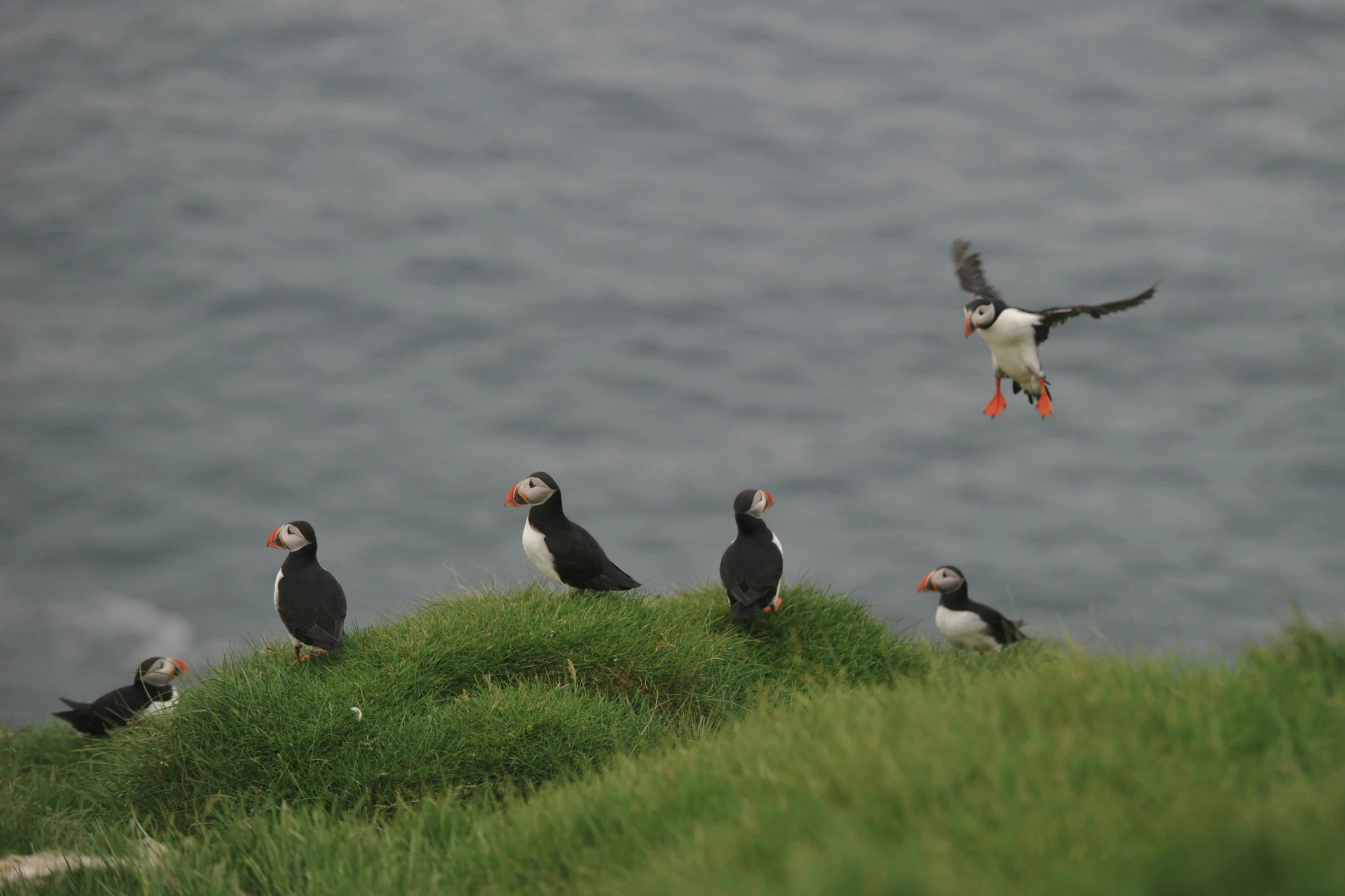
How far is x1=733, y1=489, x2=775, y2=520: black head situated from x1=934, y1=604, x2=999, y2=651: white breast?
7.96 feet

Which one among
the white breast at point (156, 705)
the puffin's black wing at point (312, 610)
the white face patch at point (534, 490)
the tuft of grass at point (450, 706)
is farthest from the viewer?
the white face patch at point (534, 490)

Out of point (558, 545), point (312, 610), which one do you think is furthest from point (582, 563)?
point (312, 610)

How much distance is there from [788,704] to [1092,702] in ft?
10.6

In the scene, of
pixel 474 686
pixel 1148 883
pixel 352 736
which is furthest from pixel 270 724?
pixel 1148 883

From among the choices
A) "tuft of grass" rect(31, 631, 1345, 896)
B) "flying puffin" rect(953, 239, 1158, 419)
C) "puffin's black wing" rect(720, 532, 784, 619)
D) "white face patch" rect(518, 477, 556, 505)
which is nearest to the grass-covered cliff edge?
"tuft of grass" rect(31, 631, 1345, 896)

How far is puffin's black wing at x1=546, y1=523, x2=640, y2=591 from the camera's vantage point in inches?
345

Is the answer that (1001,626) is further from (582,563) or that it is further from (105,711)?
(105,711)

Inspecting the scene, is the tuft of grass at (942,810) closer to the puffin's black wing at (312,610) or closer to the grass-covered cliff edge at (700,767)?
the grass-covered cliff edge at (700,767)

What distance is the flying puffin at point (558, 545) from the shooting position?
879 centimetres

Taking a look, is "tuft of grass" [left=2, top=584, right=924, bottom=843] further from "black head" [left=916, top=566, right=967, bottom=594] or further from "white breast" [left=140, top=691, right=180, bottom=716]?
"black head" [left=916, top=566, right=967, bottom=594]

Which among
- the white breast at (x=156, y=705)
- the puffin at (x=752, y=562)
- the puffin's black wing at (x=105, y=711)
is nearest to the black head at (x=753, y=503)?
the puffin at (x=752, y=562)

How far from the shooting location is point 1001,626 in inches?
404

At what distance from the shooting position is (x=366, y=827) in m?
6.11

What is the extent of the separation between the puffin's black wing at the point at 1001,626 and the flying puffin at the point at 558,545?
3416mm
